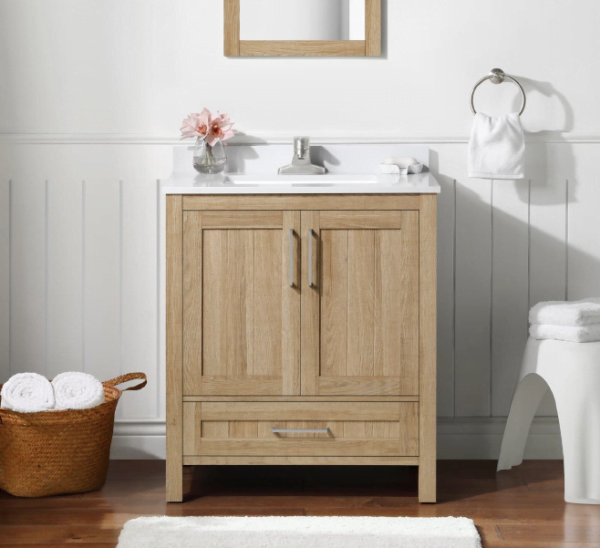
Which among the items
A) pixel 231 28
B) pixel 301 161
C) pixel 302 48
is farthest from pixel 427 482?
pixel 231 28

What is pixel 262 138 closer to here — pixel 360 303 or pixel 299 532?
pixel 360 303

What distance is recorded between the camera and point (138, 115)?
7.59 feet

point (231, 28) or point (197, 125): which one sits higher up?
point (231, 28)

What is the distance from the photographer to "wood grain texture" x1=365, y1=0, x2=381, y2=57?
89.2 inches

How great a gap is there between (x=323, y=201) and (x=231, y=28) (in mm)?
730

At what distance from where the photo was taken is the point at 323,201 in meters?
1.87

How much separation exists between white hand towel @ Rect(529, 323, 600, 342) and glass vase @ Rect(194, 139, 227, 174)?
1001mm

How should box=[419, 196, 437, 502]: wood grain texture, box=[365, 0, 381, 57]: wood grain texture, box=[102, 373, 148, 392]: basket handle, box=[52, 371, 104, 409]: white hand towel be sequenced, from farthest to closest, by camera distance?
box=[365, 0, 381, 57]: wood grain texture < box=[102, 373, 148, 392]: basket handle < box=[52, 371, 104, 409]: white hand towel < box=[419, 196, 437, 502]: wood grain texture

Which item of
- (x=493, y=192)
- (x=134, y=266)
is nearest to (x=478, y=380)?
(x=493, y=192)

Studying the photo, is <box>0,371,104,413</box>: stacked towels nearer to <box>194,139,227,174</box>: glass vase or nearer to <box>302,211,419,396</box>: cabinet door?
<box>302,211,419,396</box>: cabinet door

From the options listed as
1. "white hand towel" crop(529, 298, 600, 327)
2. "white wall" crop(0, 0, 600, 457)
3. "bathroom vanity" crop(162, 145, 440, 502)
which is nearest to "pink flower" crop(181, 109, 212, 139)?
"white wall" crop(0, 0, 600, 457)

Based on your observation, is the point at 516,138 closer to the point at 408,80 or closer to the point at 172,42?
the point at 408,80

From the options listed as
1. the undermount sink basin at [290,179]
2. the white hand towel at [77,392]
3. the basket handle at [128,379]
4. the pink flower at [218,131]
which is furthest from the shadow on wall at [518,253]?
the white hand towel at [77,392]

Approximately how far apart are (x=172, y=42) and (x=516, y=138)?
104cm
